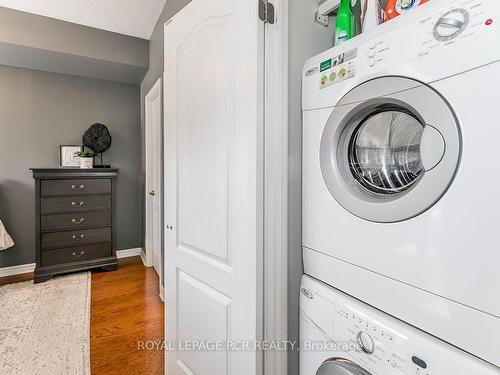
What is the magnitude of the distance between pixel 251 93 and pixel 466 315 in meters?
0.86

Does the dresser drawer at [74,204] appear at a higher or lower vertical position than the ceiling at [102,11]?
lower

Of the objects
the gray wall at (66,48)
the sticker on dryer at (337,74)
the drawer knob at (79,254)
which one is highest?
the gray wall at (66,48)

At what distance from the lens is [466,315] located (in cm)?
58

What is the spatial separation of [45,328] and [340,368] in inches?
86.0

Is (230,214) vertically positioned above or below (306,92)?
below

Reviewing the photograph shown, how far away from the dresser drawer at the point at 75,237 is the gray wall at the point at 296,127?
2728mm

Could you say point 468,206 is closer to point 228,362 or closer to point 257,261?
point 257,261

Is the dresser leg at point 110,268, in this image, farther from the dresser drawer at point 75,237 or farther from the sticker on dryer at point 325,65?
the sticker on dryer at point 325,65

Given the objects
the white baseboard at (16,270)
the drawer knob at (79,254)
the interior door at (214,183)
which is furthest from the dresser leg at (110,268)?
the interior door at (214,183)

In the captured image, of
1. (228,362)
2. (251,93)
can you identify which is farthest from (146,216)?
(251,93)

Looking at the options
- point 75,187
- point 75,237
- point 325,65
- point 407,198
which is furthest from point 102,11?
point 407,198

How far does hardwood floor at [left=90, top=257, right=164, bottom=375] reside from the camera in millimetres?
1705

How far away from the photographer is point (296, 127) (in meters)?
1.08

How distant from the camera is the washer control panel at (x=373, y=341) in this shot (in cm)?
69
